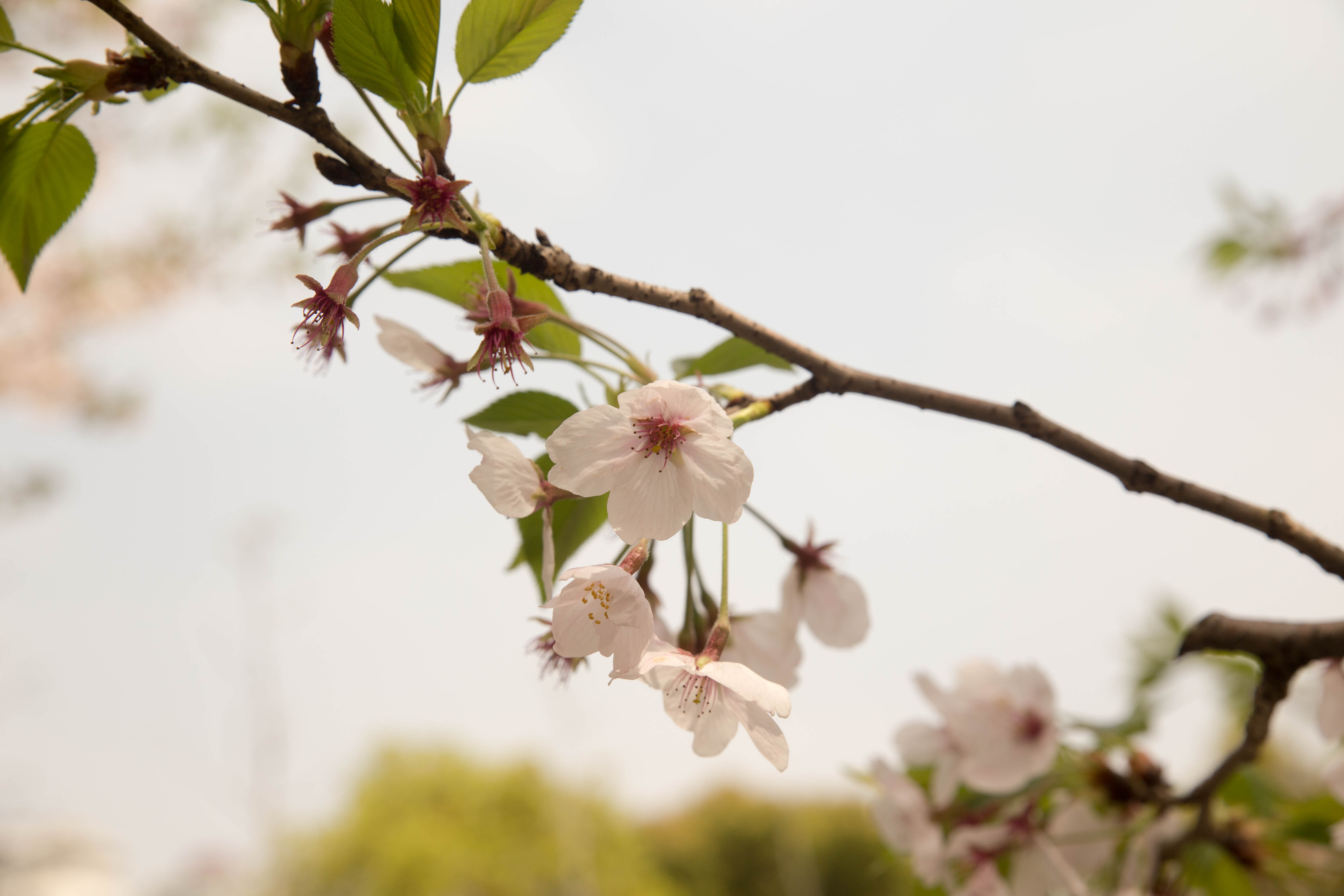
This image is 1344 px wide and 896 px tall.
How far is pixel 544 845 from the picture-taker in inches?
274

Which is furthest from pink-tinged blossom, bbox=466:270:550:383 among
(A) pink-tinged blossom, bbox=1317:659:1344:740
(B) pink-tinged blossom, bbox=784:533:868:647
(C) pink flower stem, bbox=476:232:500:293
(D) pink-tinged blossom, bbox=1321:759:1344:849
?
(D) pink-tinged blossom, bbox=1321:759:1344:849

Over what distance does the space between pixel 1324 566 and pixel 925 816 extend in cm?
36

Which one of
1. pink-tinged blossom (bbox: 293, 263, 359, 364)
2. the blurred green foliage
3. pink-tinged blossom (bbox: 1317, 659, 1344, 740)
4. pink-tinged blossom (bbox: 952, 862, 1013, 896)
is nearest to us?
pink-tinged blossom (bbox: 293, 263, 359, 364)

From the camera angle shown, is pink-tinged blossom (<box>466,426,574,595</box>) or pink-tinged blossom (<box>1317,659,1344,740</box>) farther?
pink-tinged blossom (<box>1317,659,1344,740</box>)

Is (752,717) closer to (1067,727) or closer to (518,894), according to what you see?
(1067,727)

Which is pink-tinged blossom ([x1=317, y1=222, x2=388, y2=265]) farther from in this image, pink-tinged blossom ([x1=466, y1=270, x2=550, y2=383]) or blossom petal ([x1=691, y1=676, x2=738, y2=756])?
blossom petal ([x1=691, y1=676, x2=738, y2=756])

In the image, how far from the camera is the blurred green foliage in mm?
6230

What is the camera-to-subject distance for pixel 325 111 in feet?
1.09

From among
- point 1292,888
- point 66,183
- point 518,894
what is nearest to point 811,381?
point 66,183

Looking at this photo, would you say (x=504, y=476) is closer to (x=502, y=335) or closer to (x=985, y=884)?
(x=502, y=335)

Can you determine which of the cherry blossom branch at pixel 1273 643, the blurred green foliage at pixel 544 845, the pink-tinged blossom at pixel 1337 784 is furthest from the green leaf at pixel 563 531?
the blurred green foliage at pixel 544 845

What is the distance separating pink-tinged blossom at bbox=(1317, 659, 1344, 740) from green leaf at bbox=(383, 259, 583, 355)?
516 mm

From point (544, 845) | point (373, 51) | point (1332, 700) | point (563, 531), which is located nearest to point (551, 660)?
point (563, 531)

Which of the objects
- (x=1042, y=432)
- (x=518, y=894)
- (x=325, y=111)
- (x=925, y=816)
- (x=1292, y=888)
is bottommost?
(x=1292, y=888)
